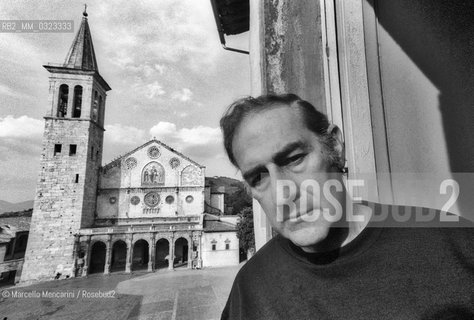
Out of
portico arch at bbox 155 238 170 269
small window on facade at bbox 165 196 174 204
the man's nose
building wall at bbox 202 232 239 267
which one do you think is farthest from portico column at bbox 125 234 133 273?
the man's nose

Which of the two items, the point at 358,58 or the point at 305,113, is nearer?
the point at 305,113

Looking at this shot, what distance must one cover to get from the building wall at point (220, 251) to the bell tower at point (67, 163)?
10.8 meters

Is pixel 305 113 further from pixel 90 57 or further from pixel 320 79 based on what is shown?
pixel 90 57

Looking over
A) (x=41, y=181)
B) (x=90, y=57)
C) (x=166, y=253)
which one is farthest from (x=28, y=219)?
(x=90, y=57)

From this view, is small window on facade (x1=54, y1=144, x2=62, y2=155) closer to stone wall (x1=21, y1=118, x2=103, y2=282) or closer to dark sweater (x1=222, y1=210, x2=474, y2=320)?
stone wall (x1=21, y1=118, x2=103, y2=282)

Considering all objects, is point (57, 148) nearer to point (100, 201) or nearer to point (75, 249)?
point (100, 201)

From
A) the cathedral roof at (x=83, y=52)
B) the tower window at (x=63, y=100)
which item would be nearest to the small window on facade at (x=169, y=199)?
the tower window at (x=63, y=100)

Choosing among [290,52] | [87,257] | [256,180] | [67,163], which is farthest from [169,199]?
[256,180]

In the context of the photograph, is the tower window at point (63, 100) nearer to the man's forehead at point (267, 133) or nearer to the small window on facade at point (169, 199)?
the small window on facade at point (169, 199)

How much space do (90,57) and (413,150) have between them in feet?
100.0

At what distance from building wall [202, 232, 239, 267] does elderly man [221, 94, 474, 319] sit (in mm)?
23586

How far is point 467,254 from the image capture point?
734mm

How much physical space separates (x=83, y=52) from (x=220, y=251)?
2313 centimetres

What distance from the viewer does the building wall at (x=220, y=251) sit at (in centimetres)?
2342
